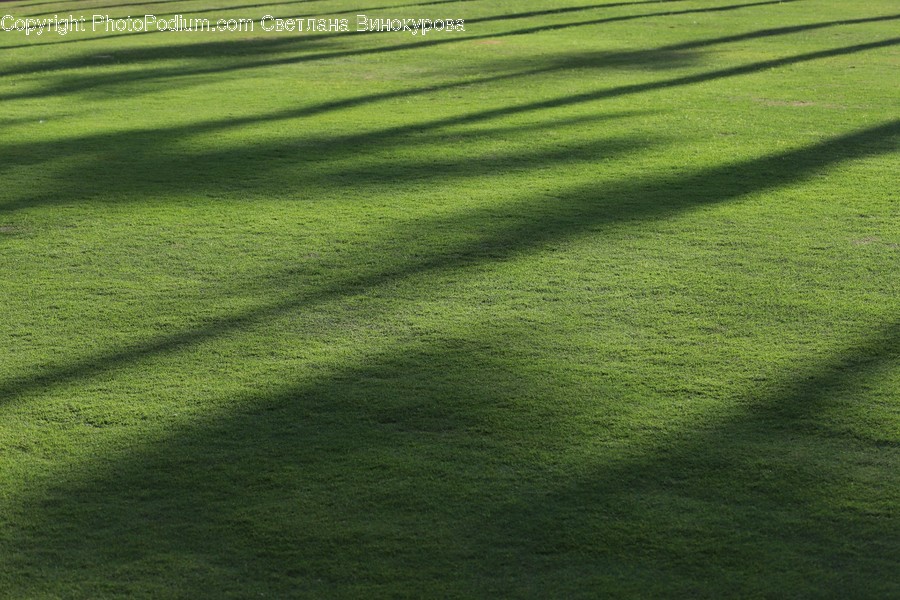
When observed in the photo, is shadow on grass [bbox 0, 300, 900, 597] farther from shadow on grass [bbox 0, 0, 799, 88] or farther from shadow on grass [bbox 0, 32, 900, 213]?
shadow on grass [bbox 0, 0, 799, 88]

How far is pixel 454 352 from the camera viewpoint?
13.3 ft

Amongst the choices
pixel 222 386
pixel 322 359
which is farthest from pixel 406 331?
pixel 222 386

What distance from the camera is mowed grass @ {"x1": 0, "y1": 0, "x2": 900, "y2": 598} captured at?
2891mm

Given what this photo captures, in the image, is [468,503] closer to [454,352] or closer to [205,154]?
[454,352]

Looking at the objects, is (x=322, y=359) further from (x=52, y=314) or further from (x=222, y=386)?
(x=52, y=314)

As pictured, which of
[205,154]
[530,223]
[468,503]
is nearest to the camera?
[468,503]

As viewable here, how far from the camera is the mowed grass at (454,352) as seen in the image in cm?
289

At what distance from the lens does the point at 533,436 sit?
3457mm

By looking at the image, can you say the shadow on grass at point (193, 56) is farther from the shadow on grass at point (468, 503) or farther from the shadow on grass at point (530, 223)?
the shadow on grass at point (468, 503)

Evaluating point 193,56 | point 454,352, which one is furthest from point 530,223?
point 193,56

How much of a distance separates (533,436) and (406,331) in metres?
0.95

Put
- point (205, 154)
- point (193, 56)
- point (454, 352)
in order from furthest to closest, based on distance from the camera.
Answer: point (193, 56), point (205, 154), point (454, 352)

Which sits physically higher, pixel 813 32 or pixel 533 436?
pixel 813 32

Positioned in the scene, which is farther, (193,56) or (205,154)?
(193,56)
